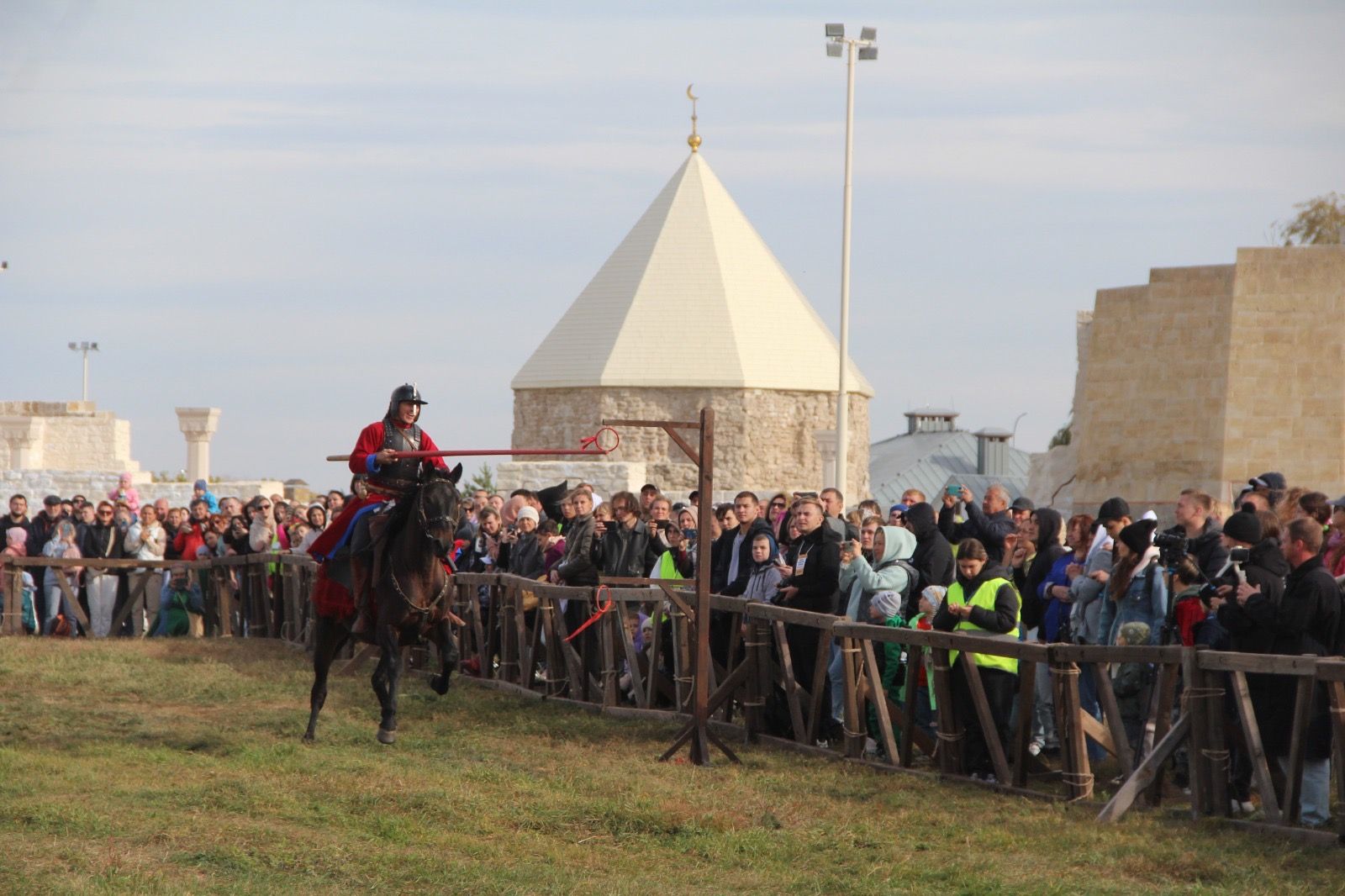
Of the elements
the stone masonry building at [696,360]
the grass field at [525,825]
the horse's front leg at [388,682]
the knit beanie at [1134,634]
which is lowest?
the grass field at [525,825]

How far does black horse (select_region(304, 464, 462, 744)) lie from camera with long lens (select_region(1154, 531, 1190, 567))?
4.18 m

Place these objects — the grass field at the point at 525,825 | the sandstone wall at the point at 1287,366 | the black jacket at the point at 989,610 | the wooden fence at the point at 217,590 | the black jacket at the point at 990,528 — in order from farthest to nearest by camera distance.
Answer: the sandstone wall at the point at 1287,366
the wooden fence at the point at 217,590
the black jacket at the point at 990,528
the black jacket at the point at 989,610
the grass field at the point at 525,825

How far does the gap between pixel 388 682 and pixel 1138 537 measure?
4.70 meters

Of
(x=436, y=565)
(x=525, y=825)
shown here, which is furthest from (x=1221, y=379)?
(x=525, y=825)

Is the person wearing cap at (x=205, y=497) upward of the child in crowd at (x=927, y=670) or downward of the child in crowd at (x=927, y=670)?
upward

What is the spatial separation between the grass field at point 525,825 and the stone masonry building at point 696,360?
3222 cm

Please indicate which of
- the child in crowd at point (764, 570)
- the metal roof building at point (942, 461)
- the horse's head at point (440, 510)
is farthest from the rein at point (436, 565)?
the metal roof building at point (942, 461)

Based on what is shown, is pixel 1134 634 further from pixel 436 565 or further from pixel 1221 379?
pixel 1221 379

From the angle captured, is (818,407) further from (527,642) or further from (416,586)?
(416,586)

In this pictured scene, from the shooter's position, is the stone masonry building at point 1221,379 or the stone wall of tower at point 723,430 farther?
the stone wall of tower at point 723,430

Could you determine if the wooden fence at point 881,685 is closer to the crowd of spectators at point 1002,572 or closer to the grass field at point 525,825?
the crowd of spectators at point 1002,572

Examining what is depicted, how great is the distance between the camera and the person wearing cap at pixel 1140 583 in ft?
31.8

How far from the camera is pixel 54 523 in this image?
20.4m

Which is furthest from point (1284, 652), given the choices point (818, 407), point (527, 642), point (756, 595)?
point (818, 407)
